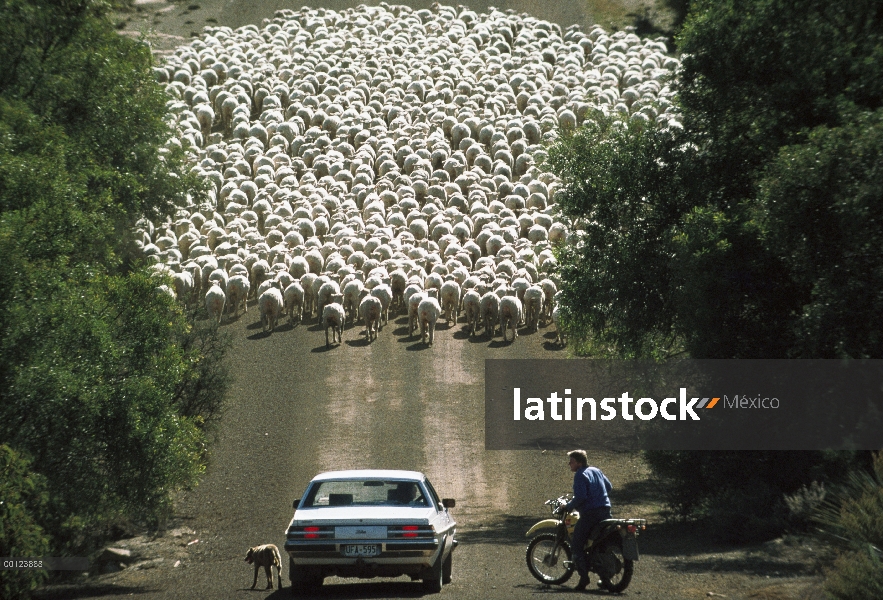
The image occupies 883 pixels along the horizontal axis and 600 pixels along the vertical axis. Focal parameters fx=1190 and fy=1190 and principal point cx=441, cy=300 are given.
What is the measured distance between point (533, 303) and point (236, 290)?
8.84 metres

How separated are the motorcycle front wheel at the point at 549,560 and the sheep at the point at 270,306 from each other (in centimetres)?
2233

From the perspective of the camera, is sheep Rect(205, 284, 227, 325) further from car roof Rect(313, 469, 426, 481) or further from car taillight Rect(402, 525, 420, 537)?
car taillight Rect(402, 525, 420, 537)

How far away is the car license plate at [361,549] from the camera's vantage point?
11.1 m

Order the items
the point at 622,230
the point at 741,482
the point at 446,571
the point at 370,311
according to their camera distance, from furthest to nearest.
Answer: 1. the point at 370,311
2. the point at 622,230
3. the point at 741,482
4. the point at 446,571

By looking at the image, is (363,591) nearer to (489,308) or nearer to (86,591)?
(86,591)

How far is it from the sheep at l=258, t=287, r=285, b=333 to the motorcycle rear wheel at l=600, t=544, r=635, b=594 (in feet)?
76.1

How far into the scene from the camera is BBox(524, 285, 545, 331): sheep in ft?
113

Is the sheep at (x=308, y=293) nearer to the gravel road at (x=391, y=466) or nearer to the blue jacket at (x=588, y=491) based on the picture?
the gravel road at (x=391, y=466)

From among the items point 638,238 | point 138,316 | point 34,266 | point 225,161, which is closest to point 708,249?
point 638,238

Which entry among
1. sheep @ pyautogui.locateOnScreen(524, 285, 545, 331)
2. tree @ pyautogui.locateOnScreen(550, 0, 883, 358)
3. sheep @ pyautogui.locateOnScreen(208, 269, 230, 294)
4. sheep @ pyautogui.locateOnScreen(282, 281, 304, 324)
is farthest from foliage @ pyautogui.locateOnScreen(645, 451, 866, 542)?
sheep @ pyautogui.locateOnScreen(208, 269, 230, 294)

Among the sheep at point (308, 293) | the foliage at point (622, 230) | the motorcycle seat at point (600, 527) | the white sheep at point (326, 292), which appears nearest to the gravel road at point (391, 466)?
the white sheep at point (326, 292)

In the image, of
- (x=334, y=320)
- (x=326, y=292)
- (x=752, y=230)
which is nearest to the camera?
(x=752, y=230)

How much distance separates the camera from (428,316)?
32.8 meters

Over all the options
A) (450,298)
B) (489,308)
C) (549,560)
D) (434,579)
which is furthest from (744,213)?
(450,298)
